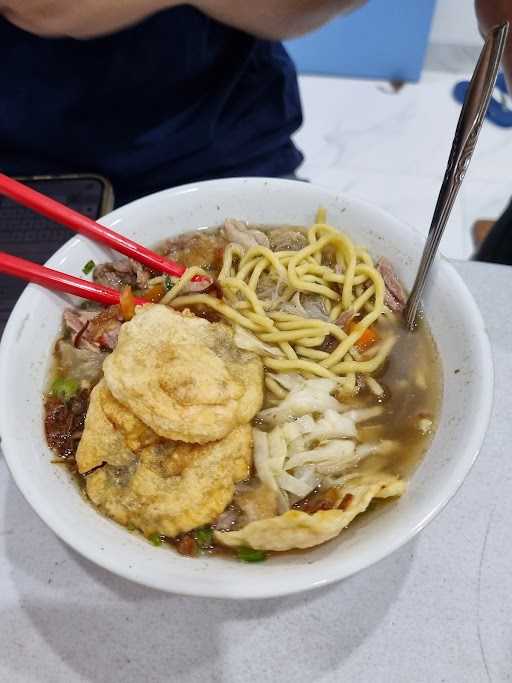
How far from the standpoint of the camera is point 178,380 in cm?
104

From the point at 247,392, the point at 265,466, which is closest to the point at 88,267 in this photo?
the point at 247,392

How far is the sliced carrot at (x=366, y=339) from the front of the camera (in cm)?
129

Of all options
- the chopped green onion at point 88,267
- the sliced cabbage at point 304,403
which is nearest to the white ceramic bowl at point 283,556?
the chopped green onion at point 88,267

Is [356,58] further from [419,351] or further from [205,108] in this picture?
[419,351]

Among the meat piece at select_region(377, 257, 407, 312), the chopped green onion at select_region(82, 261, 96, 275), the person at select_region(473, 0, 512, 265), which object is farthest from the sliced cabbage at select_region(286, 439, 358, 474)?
the person at select_region(473, 0, 512, 265)

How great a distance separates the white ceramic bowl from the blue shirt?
0.54 m

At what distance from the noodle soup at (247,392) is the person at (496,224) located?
542 millimetres

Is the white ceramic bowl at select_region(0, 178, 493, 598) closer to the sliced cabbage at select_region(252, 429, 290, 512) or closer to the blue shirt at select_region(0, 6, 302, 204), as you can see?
the sliced cabbage at select_region(252, 429, 290, 512)

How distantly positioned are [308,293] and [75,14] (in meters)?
0.92

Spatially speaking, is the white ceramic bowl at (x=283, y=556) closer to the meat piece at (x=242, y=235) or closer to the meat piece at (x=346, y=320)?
the meat piece at (x=242, y=235)

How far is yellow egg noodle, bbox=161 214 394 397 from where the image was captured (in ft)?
4.10

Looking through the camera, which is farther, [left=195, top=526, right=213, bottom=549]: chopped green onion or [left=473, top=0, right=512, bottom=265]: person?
[left=473, top=0, right=512, bottom=265]: person

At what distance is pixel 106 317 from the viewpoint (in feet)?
4.18

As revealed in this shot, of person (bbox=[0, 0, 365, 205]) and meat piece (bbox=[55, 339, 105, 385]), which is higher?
person (bbox=[0, 0, 365, 205])
